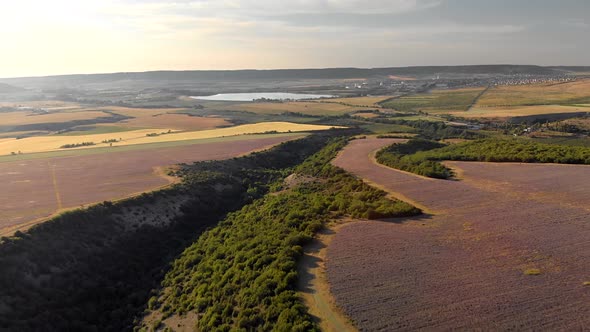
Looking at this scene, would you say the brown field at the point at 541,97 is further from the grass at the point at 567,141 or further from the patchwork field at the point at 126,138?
the patchwork field at the point at 126,138

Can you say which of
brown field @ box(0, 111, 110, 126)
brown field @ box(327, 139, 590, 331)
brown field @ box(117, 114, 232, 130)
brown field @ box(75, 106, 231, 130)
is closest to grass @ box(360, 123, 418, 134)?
brown field @ box(117, 114, 232, 130)

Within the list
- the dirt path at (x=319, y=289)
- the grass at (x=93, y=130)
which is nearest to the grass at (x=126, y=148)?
the grass at (x=93, y=130)

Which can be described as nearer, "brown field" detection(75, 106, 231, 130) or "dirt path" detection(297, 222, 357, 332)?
"dirt path" detection(297, 222, 357, 332)

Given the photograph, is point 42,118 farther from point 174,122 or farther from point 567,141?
point 567,141

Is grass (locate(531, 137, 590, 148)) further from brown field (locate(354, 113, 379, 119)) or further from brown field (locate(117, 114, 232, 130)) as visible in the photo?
brown field (locate(117, 114, 232, 130))

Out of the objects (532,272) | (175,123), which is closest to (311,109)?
(175,123)

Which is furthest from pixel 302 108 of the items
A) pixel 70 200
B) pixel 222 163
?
pixel 70 200
